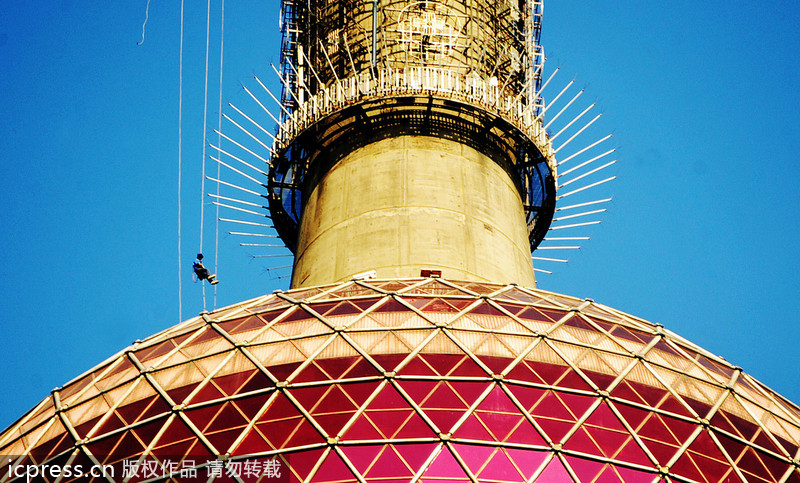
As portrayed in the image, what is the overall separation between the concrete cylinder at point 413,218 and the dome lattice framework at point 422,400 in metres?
3.67

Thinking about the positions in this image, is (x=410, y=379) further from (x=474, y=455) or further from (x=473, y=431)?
(x=474, y=455)

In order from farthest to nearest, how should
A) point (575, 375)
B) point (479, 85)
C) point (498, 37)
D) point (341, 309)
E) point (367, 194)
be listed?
1. point (498, 37)
2. point (479, 85)
3. point (367, 194)
4. point (341, 309)
5. point (575, 375)

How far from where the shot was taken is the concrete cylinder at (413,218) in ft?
165

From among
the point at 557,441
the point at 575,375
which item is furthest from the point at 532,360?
the point at 557,441

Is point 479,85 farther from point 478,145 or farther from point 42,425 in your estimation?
point 42,425

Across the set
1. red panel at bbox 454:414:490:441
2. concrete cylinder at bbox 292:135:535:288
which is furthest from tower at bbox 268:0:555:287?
red panel at bbox 454:414:490:441

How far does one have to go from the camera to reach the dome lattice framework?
37.3 meters

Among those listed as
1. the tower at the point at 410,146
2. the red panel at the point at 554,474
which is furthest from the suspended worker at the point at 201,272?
the red panel at the point at 554,474

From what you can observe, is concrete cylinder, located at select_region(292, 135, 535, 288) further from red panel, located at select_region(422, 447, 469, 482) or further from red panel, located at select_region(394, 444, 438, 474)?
red panel, located at select_region(422, 447, 469, 482)

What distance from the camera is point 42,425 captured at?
43094 mm

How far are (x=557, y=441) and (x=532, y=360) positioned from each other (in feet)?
13.0

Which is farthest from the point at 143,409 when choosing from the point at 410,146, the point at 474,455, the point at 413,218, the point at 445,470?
the point at 410,146

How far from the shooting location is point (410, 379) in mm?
39719

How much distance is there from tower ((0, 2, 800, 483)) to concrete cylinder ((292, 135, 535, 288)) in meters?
0.08
